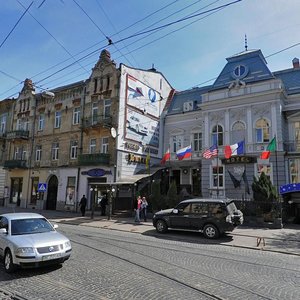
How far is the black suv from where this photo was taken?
14.2 m

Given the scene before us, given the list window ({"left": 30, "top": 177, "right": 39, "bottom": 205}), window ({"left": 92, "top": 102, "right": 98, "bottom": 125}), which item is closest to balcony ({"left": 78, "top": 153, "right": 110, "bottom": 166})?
window ({"left": 92, "top": 102, "right": 98, "bottom": 125})

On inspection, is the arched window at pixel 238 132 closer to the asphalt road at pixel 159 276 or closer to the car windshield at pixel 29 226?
the asphalt road at pixel 159 276

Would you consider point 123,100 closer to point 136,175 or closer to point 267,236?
point 136,175

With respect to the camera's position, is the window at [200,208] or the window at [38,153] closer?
the window at [200,208]

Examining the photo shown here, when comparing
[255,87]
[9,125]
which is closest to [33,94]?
[9,125]

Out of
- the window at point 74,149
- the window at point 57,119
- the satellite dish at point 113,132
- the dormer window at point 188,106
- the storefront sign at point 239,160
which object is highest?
the dormer window at point 188,106

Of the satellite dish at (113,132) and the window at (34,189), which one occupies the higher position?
the satellite dish at (113,132)

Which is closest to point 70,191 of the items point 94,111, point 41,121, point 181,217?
point 94,111

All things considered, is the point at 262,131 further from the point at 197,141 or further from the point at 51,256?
the point at 51,256

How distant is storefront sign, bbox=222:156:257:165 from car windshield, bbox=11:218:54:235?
19.5 metres

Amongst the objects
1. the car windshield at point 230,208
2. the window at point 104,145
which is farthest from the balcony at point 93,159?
the car windshield at point 230,208

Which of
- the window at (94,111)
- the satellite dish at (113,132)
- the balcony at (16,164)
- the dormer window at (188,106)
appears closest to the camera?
the satellite dish at (113,132)

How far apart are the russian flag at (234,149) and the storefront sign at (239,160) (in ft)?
2.70

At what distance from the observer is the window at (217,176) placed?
26.3m
